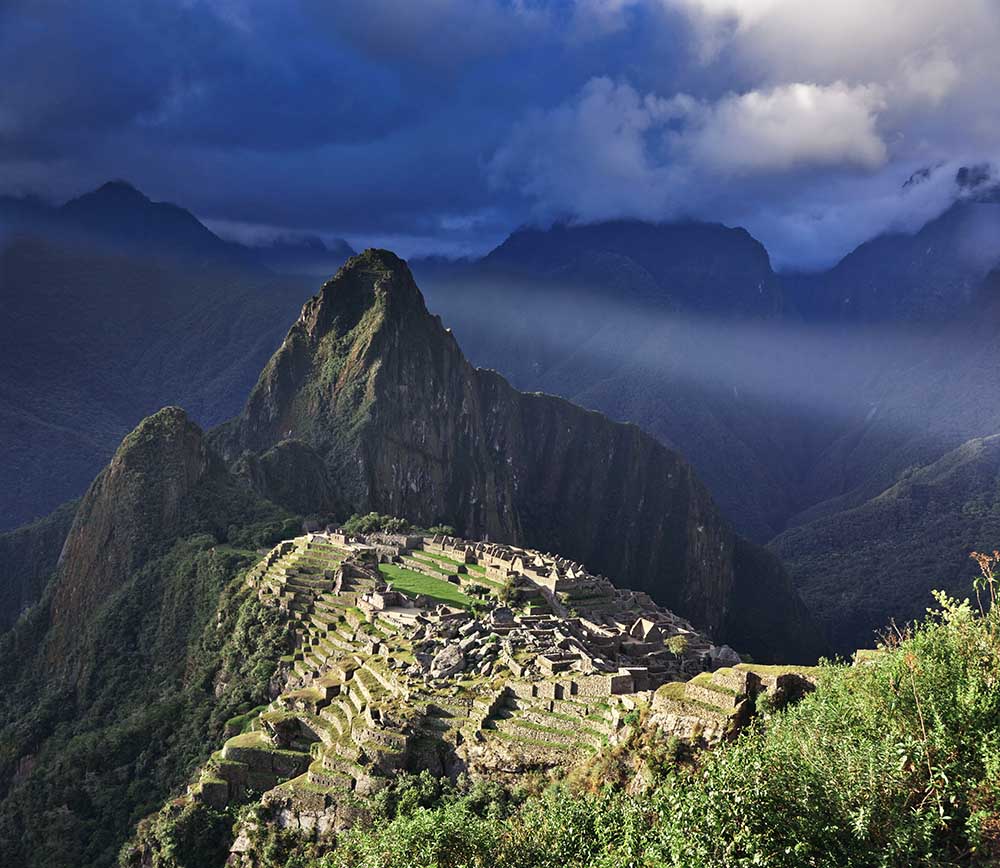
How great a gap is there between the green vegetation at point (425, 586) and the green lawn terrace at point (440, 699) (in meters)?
2.95

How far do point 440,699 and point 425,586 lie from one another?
34348 millimetres

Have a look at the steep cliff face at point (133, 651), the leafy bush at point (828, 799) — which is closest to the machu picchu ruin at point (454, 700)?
the leafy bush at point (828, 799)

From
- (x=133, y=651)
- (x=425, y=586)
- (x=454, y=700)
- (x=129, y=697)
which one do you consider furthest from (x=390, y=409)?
(x=454, y=700)

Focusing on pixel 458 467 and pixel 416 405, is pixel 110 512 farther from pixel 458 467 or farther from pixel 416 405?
pixel 458 467

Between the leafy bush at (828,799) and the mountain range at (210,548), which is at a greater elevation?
the mountain range at (210,548)

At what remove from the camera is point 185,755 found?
177 feet

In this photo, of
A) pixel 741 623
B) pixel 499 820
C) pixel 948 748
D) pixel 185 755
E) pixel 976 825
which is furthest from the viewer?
pixel 741 623

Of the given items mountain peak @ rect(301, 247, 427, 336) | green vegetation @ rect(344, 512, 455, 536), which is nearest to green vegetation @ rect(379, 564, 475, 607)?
green vegetation @ rect(344, 512, 455, 536)

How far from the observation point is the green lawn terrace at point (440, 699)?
30750 mm

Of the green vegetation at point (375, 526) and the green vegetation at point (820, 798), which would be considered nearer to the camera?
the green vegetation at point (820, 798)

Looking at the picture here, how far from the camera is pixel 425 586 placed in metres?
68.3

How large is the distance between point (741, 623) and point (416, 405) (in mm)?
81010

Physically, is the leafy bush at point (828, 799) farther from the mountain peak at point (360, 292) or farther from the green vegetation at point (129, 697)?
the mountain peak at point (360, 292)

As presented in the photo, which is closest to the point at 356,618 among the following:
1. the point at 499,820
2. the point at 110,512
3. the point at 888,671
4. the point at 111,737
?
the point at 111,737
